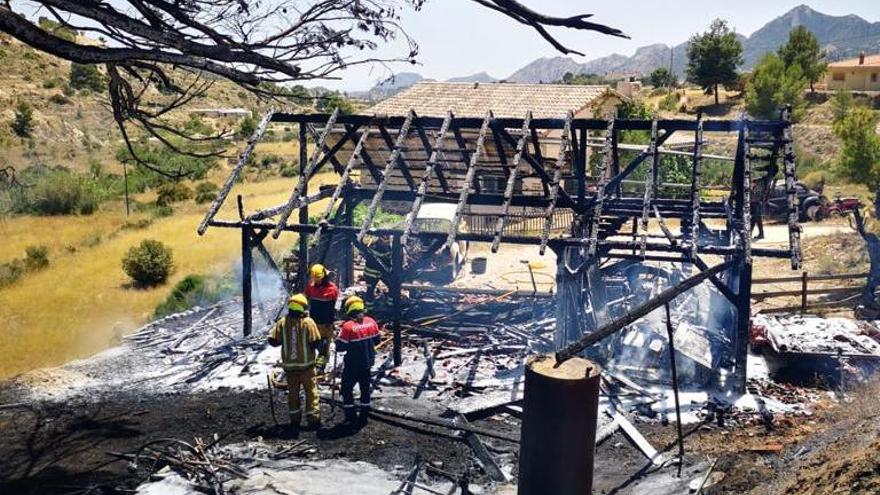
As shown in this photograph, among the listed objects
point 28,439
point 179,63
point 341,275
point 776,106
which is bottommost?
point 28,439

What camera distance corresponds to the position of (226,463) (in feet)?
30.8

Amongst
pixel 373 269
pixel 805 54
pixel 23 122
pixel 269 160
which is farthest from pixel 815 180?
pixel 23 122

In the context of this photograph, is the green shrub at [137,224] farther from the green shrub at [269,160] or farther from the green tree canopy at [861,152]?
the green tree canopy at [861,152]

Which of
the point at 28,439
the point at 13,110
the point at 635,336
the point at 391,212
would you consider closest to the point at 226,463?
the point at 28,439

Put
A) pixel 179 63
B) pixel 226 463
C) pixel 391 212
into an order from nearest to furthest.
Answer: pixel 179 63 < pixel 226 463 < pixel 391 212

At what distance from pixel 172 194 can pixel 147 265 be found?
59.5ft

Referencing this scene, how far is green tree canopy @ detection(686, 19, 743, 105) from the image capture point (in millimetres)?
58781

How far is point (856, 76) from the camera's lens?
6378 cm

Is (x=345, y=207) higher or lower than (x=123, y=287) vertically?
higher

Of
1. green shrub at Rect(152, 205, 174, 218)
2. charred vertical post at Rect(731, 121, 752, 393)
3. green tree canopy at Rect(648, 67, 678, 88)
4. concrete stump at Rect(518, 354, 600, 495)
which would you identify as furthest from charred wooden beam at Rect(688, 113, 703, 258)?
green tree canopy at Rect(648, 67, 678, 88)

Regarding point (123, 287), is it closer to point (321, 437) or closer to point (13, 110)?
point (321, 437)

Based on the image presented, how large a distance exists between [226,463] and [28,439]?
3575mm

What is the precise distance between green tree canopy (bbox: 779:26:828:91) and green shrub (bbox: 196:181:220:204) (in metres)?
46.3

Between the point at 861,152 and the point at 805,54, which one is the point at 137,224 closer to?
the point at 861,152
